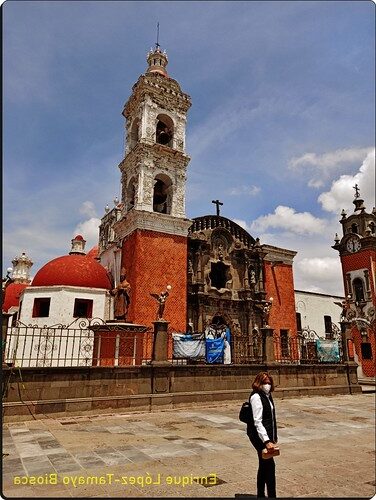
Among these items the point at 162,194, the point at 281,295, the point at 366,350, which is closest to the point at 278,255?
the point at 281,295

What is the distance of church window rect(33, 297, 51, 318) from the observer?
62.2 feet

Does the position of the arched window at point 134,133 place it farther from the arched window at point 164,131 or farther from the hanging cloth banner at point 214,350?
the hanging cloth banner at point 214,350

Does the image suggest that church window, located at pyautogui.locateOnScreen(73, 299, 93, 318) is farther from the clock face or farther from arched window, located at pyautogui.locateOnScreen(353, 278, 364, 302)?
the clock face

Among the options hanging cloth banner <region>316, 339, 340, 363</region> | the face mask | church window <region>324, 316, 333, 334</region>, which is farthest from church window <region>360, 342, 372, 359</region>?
the face mask

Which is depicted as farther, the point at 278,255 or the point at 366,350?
the point at 366,350

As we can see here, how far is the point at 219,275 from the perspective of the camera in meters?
24.2

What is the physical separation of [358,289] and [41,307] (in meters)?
24.4

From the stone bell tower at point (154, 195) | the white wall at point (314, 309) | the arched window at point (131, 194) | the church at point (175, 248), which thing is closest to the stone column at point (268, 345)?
the church at point (175, 248)

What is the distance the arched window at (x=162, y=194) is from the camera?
72.0ft

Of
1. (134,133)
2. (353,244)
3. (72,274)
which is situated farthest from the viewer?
(353,244)

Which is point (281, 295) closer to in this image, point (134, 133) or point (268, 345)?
point (268, 345)

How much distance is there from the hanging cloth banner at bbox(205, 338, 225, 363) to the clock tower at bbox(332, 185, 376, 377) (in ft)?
57.1

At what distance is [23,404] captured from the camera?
968 cm

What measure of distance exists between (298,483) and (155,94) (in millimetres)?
22072
